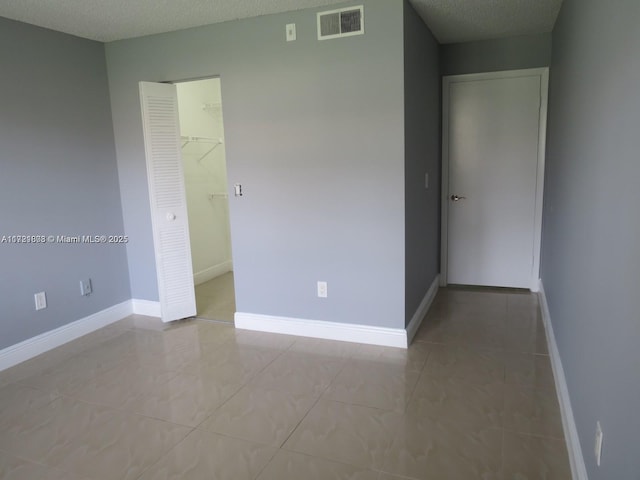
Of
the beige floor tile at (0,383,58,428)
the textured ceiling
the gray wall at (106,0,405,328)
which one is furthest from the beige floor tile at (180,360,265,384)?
the textured ceiling

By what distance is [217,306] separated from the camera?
4398 millimetres

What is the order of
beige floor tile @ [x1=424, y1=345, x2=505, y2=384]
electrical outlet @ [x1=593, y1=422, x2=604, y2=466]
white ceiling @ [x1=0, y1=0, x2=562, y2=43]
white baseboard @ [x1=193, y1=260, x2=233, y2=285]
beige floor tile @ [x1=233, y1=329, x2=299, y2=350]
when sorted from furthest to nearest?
white baseboard @ [x1=193, y1=260, x2=233, y2=285] < beige floor tile @ [x1=233, y1=329, x2=299, y2=350] < white ceiling @ [x1=0, y1=0, x2=562, y2=43] < beige floor tile @ [x1=424, y1=345, x2=505, y2=384] < electrical outlet @ [x1=593, y1=422, x2=604, y2=466]

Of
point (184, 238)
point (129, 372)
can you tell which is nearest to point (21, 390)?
point (129, 372)

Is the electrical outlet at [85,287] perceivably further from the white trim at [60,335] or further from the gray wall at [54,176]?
the white trim at [60,335]

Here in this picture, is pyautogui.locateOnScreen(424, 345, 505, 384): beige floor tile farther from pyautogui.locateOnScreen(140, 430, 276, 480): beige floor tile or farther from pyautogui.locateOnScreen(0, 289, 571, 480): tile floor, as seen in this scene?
pyautogui.locateOnScreen(140, 430, 276, 480): beige floor tile

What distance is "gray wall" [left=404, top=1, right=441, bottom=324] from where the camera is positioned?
3.15 m

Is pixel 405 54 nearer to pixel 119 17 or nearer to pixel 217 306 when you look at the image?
pixel 119 17

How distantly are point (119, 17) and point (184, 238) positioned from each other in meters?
1.73

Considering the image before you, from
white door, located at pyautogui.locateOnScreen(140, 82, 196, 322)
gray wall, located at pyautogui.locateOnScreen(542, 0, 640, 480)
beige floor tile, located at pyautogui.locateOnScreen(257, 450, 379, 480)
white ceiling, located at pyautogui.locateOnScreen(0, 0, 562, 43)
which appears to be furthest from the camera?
white door, located at pyautogui.locateOnScreen(140, 82, 196, 322)

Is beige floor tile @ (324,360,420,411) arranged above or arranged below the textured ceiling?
below

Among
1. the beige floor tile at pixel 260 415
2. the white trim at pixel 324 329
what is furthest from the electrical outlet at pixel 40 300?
the beige floor tile at pixel 260 415

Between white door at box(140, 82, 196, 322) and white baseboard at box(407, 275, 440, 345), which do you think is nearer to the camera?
white baseboard at box(407, 275, 440, 345)

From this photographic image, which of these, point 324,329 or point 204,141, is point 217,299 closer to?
point 324,329

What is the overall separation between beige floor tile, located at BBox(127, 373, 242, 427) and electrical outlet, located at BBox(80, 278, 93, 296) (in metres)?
1.34
